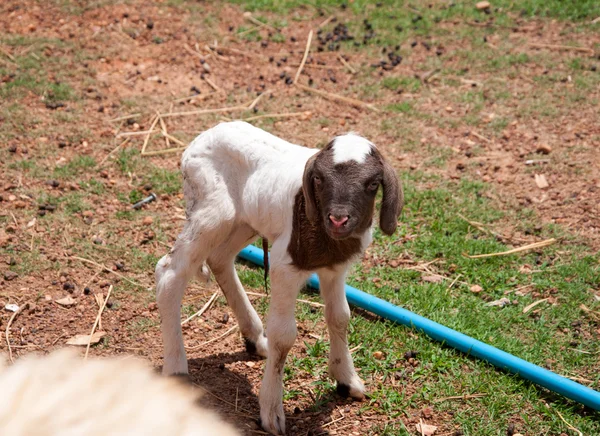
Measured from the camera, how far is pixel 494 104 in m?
9.73

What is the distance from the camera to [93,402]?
188 cm

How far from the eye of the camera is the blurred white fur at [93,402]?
5.95 ft

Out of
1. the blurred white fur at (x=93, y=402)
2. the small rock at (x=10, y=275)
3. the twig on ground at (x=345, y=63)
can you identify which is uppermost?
the blurred white fur at (x=93, y=402)

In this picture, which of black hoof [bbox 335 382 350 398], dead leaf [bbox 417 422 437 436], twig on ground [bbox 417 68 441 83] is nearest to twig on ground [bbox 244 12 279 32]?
twig on ground [bbox 417 68 441 83]

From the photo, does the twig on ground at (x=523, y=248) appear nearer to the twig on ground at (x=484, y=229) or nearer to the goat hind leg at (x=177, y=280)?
the twig on ground at (x=484, y=229)

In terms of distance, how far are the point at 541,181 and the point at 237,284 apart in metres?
4.02

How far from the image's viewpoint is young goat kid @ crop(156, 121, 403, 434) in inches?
175

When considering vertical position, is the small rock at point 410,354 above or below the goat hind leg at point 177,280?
below

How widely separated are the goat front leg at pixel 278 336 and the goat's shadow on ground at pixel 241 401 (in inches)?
5.6

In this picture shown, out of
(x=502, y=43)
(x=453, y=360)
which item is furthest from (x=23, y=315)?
(x=502, y=43)

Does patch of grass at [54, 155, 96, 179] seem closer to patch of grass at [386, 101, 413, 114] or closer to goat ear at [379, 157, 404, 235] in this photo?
patch of grass at [386, 101, 413, 114]

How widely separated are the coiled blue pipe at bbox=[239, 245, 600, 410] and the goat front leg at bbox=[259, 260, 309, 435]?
1.47 m

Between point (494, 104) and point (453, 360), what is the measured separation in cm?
476

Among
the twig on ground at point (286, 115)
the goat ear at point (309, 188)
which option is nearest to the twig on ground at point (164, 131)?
the twig on ground at point (286, 115)
